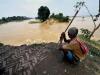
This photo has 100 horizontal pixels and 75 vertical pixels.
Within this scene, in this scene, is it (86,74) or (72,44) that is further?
(86,74)

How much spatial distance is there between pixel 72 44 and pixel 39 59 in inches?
40.8

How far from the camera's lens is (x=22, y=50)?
7016 millimetres

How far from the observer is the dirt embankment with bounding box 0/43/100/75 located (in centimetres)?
591

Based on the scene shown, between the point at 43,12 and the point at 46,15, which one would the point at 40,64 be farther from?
the point at 46,15

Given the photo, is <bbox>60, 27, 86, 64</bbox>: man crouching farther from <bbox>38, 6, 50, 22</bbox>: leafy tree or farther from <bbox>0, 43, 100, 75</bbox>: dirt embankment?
<bbox>38, 6, 50, 22</bbox>: leafy tree

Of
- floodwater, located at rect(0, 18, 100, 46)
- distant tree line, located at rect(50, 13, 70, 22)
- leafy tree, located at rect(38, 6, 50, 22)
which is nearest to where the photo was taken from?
floodwater, located at rect(0, 18, 100, 46)

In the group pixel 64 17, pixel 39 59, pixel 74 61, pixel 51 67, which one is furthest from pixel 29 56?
pixel 64 17

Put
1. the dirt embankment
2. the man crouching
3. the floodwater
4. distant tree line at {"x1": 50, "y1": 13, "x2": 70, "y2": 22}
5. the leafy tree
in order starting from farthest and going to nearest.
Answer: distant tree line at {"x1": 50, "y1": 13, "x2": 70, "y2": 22} → the leafy tree → the floodwater → the dirt embankment → the man crouching

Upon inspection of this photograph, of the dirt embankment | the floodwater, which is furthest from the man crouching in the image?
the floodwater

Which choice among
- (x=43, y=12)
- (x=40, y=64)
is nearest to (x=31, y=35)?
(x=43, y=12)

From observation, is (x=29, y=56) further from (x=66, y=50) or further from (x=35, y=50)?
(x=66, y=50)

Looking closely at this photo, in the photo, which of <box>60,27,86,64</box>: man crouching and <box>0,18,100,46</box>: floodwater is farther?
<box>0,18,100,46</box>: floodwater

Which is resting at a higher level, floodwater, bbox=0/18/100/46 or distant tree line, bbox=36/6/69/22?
distant tree line, bbox=36/6/69/22

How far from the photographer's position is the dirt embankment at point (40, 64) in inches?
233
